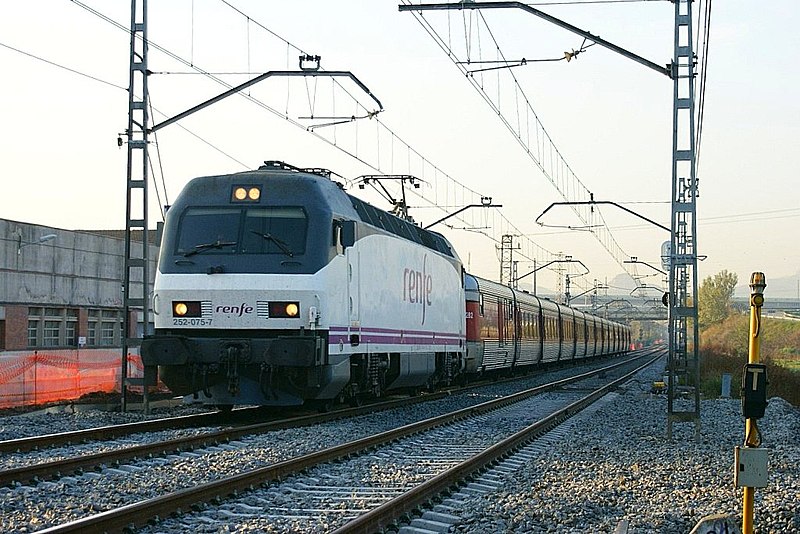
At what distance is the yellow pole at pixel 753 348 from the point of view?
800cm

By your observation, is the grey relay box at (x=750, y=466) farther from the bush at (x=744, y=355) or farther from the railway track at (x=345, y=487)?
the bush at (x=744, y=355)

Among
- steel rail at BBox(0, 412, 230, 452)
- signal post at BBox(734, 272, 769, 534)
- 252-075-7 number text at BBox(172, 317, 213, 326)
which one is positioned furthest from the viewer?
252-075-7 number text at BBox(172, 317, 213, 326)

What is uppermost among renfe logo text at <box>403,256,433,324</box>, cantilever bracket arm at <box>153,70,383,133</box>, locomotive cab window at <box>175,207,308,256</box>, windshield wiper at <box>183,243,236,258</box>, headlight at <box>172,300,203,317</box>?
cantilever bracket arm at <box>153,70,383,133</box>

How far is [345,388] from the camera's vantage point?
1992 centimetres

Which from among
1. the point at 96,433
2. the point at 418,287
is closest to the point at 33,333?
the point at 418,287

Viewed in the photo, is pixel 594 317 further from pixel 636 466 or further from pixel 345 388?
pixel 636 466

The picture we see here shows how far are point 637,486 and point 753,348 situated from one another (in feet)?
13.2

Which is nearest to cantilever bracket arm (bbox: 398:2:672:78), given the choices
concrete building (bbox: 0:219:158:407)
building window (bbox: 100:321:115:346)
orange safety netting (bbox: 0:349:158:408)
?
orange safety netting (bbox: 0:349:158:408)

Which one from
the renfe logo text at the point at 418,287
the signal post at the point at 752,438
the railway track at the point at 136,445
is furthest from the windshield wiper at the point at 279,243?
the signal post at the point at 752,438

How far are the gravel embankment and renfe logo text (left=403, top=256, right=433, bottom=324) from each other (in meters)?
4.99

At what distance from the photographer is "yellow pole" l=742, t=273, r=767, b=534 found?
26.2 ft

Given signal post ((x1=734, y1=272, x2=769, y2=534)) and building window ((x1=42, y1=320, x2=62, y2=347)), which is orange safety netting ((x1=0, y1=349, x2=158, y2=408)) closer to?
building window ((x1=42, y1=320, x2=62, y2=347))

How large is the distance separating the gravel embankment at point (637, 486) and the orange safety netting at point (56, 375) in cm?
1246

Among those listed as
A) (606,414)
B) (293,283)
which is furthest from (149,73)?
(606,414)
